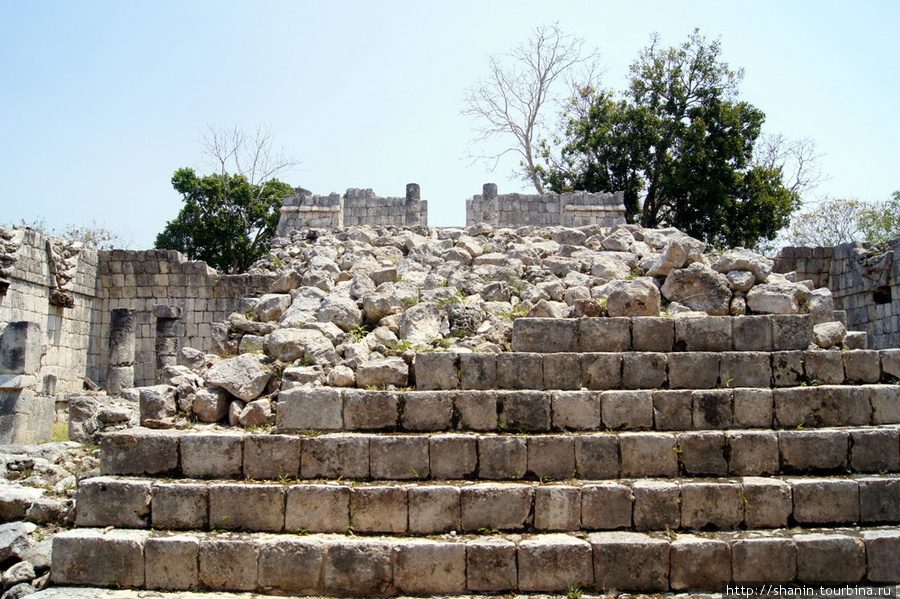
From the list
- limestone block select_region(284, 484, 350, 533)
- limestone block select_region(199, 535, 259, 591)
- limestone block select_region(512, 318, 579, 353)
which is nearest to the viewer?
limestone block select_region(199, 535, 259, 591)

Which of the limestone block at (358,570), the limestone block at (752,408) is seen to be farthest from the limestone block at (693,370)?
the limestone block at (358,570)

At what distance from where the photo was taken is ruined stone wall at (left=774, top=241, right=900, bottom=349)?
43.7 feet

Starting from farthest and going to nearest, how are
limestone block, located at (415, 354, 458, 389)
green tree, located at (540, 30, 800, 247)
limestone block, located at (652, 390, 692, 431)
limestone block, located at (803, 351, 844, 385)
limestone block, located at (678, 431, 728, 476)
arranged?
green tree, located at (540, 30, 800, 247)
limestone block, located at (803, 351, 844, 385)
limestone block, located at (415, 354, 458, 389)
limestone block, located at (652, 390, 692, 431)
limestone block, located at (678, 431, 728, 476)

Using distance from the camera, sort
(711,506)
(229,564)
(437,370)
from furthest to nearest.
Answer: (437,370), (711,506), (229,564)

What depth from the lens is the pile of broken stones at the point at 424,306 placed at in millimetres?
7078

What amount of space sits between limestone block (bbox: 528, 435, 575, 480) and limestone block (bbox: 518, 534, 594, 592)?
715 mm

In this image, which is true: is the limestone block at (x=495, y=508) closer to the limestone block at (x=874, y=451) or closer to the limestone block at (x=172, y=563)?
the limestone block at (x=172, y=563)

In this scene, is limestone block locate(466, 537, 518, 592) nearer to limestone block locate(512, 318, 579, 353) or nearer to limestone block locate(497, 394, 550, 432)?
limestone block locate(497, 394, 550, 432)

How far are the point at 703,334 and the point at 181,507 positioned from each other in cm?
533

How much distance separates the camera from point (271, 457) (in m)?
6.45

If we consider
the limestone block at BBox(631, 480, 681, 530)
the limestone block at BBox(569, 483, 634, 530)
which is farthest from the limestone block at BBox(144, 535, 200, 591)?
the limestone block at BBox(631, 480, 681, 530)

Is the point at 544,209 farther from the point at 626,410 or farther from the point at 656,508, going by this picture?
the point at 656,508

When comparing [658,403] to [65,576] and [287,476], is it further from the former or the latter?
[65,576]

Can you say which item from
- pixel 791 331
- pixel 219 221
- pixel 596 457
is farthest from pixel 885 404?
pixel 219 221
